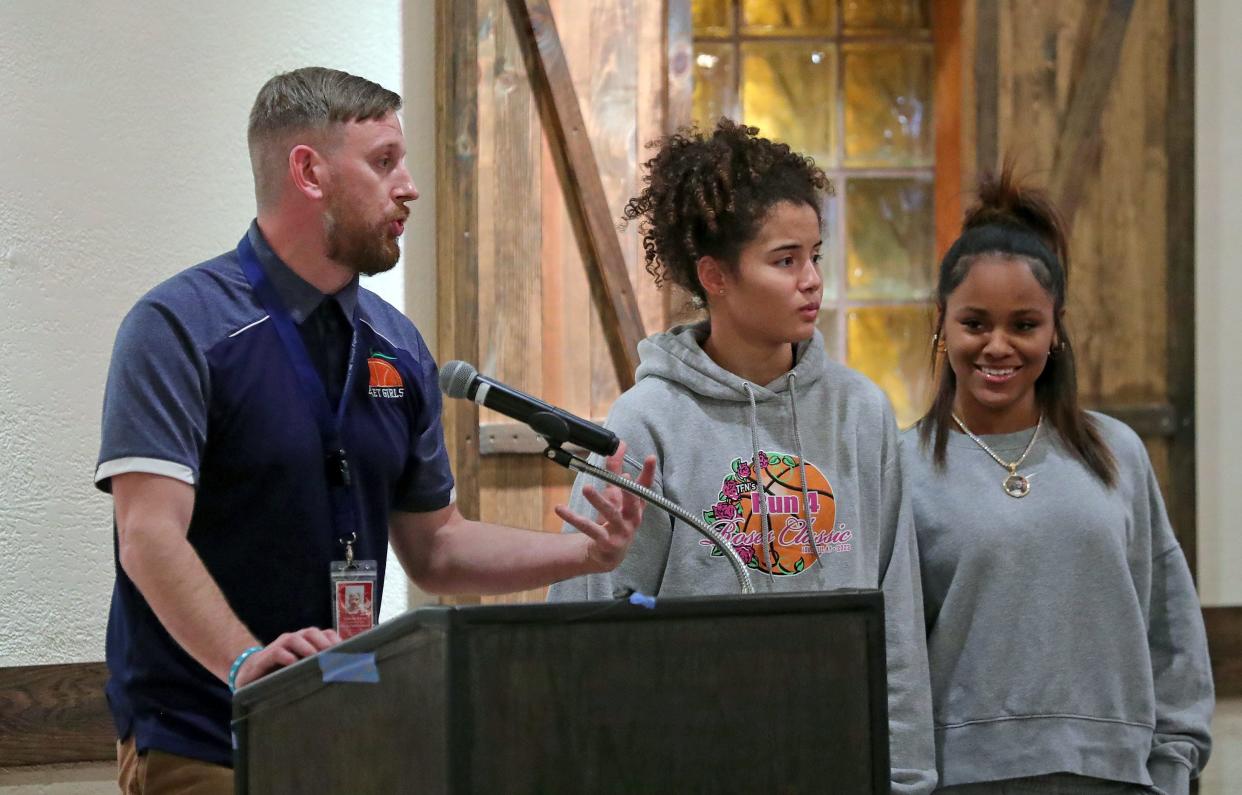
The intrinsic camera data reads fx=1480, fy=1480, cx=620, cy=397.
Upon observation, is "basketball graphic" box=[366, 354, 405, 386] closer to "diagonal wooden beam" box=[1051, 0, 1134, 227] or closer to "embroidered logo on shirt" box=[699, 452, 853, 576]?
"embroidered logo on shirt" box=[699, 452, 853, 576]

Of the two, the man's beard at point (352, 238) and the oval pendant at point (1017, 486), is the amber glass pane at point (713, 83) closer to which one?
the oval pendant at point (1017, 486)

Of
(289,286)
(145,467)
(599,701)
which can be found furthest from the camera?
(289,286)

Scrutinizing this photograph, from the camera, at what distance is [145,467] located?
1.69 m

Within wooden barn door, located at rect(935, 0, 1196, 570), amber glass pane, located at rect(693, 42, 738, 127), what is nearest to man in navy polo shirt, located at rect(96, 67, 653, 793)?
wooden barn door, located at rect(935, 0, 1196, 570)

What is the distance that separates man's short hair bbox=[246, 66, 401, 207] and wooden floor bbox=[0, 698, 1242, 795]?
6.90 ft

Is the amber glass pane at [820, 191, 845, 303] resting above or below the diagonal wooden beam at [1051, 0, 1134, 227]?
below

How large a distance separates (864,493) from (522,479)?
2.26m

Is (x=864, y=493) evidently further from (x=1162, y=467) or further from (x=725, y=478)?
(x=1162, y=467)

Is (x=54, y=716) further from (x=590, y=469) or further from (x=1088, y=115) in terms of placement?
(x=1088, y=115)

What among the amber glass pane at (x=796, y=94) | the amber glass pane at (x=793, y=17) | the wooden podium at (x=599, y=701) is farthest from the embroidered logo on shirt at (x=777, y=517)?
the amber glass pane at (x=793, y=17)

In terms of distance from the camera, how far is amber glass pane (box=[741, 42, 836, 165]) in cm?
526

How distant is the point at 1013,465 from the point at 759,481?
0.40 meters

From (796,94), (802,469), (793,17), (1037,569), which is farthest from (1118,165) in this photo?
(802,469)

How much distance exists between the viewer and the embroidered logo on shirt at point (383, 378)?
77.4 inches
